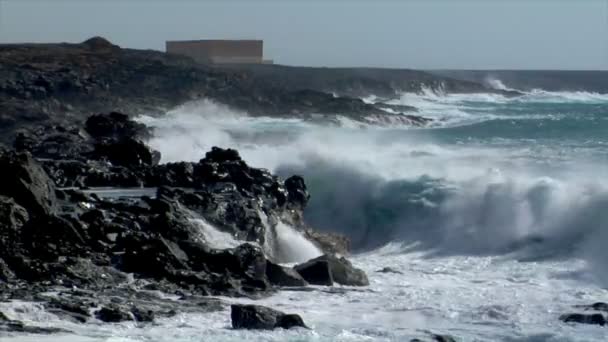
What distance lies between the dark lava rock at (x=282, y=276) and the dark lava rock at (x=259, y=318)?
2428 mm

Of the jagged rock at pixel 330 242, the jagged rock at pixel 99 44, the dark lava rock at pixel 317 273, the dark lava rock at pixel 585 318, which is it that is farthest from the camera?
the jagged rock at pixel 99 44

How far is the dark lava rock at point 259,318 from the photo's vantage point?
41.7 ft

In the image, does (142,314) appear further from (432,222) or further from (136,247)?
(432,222)

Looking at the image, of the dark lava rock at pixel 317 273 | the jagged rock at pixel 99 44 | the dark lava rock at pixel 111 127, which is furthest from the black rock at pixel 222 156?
the jagged rock at pixel 99 44

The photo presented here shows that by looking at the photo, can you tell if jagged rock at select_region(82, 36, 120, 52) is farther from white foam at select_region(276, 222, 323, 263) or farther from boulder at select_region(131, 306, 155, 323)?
boulder at select_region(131, 306, 155, 323)

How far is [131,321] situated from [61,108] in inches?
1049

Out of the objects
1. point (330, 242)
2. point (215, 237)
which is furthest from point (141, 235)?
point (330, 242)

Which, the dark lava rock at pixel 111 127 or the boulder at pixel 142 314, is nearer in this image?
the boulder at pixel 142 314

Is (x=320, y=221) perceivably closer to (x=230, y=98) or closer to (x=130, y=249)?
(x=130, y=249)

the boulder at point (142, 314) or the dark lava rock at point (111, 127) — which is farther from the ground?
the dark lava rock at point (111, 127)

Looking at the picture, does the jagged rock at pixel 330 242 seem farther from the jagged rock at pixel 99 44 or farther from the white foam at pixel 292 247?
the jagged rock at pixel 99 44

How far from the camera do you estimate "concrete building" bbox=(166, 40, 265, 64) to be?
6681cm

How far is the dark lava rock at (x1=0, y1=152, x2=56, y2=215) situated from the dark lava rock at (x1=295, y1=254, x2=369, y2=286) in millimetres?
3025

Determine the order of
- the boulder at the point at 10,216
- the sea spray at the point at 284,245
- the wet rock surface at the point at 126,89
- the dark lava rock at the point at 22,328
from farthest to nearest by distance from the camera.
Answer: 1. the wet rock surface at the point at 126,89
2. the sea spray at the point at 284,245
3. the boulder at the point at 10,216
4. the dark lava rock at the point at 22,328
